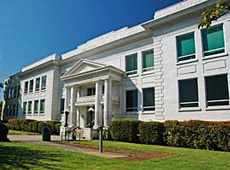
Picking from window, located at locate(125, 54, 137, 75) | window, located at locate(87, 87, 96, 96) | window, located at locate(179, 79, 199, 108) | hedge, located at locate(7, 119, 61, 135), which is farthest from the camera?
hedge, located at locate(7, 119, 61, 135)

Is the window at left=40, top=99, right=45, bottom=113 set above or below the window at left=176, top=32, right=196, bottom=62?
below

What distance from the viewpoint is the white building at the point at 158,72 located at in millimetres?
16344

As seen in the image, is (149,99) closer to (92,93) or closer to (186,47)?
(186,47)

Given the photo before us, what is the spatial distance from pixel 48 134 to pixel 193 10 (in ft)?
51.7

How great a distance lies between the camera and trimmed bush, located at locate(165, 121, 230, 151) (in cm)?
1327

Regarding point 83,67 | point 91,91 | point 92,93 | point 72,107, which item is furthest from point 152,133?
point 83,67

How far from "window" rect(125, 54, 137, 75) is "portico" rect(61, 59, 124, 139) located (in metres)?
0.85

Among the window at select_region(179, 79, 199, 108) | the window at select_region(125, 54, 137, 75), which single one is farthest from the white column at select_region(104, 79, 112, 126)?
the window at select_region(179, 79, 199, 108)

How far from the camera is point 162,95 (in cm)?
1872

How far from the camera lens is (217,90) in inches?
629

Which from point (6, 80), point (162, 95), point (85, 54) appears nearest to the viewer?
point (162, 95)

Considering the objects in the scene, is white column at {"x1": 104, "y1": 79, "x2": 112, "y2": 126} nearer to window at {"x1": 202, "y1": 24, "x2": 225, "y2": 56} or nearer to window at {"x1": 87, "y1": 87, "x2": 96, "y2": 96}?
window at {"x1": 87, "y1": 87, "x2": 96, "y2": 96}

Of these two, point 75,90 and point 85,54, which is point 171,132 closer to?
point 75,90

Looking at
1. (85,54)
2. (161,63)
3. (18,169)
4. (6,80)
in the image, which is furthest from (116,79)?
(6,80)
